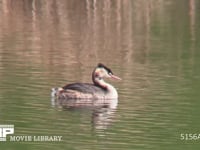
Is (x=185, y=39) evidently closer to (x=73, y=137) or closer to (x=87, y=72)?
(x=87, y=72)

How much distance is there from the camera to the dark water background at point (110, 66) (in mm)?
17141

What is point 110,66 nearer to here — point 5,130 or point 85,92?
point 85,92

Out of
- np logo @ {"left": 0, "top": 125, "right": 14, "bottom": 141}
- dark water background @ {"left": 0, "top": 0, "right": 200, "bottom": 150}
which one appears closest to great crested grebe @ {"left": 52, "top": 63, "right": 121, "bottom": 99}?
dark water background @ {"left": 0, "top": 0, "right": 200, "bottom": 150}

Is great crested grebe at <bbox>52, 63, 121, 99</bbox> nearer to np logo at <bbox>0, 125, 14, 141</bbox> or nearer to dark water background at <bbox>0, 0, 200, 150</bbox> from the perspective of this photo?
dark water background at <bbox>0, 0, 200, 150</bbox>

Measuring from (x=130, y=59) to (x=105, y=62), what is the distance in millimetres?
1121

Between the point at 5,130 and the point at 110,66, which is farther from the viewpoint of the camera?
the point at 110,66

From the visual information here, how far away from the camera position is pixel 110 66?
84.5ft

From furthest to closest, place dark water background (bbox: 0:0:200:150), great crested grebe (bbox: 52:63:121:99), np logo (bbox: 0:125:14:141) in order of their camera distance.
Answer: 1. great crested grebe (bbox: 52:63:121:99)
2. dark water background (bbox: 0:0:200:150)
3. np logo (bbox: 0:125:14:141)

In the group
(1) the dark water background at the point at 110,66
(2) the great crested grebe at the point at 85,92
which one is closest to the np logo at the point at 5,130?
(1) the dark water background at the point at 110,66

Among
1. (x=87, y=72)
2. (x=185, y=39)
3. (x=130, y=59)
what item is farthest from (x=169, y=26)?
(x=87, y=72)

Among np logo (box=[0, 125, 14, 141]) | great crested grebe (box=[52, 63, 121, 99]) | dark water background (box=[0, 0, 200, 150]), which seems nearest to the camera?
np logo (box=[0, 125, 14, 141])

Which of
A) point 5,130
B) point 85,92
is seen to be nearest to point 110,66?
point 85,92

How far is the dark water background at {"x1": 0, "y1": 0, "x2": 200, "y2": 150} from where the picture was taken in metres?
17.1

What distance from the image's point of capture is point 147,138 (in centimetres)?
1680
